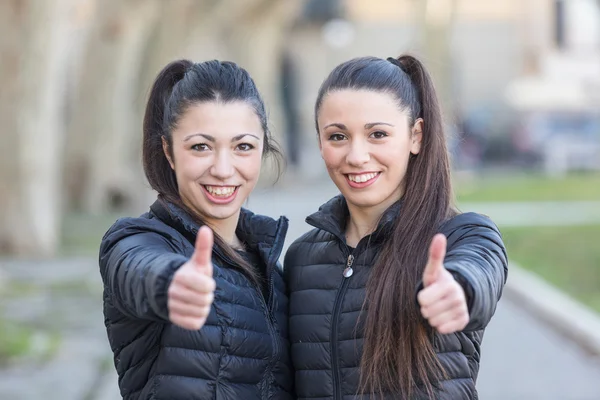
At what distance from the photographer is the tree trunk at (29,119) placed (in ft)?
43.2

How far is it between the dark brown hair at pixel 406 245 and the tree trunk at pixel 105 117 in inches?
623

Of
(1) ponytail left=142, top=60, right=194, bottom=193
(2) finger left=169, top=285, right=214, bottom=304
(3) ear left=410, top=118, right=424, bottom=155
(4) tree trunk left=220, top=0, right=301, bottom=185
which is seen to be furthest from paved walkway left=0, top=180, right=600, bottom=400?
(4) tree trunk left=220, top=0, right=301, bottom=185

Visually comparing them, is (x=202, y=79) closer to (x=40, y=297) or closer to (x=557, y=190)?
(x=40, y=297)

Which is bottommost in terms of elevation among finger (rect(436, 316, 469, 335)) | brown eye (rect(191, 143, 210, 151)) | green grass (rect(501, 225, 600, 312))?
green grass (rect(501, 225, 600, 312))

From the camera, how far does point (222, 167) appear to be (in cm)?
326

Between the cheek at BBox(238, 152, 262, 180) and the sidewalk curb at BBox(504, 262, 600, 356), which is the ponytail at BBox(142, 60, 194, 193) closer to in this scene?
the cheek at BBox(238, 152, 262, 180)

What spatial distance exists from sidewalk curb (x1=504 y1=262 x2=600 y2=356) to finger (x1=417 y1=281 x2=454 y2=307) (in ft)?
19.3

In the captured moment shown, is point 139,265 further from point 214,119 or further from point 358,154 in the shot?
point 358,154

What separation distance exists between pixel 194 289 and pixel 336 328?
772 mm

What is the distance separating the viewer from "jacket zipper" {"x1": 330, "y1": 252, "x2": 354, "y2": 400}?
10.5ft

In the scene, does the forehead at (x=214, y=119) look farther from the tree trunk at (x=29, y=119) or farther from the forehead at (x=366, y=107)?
the tree trunk at (x=29, y=119)

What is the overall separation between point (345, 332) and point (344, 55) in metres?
41.1

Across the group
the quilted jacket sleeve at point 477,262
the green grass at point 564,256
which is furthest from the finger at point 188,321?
the green grass at point 564,256

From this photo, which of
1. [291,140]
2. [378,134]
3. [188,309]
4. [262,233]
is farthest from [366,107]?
[291,140]
